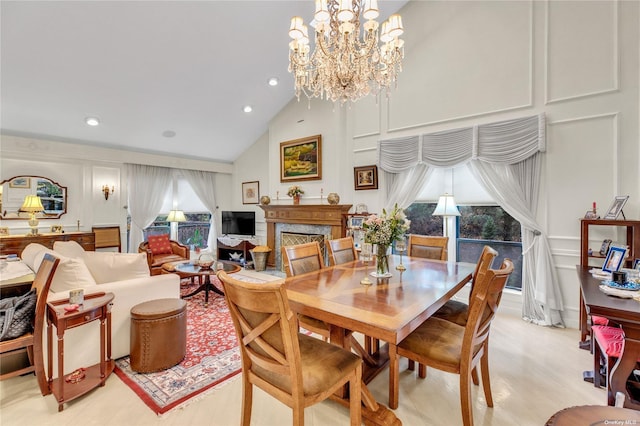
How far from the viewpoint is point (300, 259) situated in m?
2.54

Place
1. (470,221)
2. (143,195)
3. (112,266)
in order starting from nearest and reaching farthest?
(112,266), (470,221), (143,195)

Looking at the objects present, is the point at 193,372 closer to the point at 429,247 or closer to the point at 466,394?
the point at 466,394

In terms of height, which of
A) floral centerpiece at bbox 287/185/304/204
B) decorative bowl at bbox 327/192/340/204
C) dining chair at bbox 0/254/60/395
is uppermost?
floral centerpiece at bbox 287/185/304/204

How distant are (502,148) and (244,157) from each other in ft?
18.3

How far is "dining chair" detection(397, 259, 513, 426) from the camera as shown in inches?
60.8

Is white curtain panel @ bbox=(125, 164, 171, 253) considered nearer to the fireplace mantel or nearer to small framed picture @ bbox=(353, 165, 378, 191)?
the fireplace mantel

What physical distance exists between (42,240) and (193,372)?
4.31m

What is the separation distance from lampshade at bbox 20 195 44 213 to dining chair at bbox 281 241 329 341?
4854 mm

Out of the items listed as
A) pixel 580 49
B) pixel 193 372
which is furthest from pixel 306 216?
pixel 580 49

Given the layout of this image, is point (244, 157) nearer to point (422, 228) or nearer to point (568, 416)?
point (422, 228)

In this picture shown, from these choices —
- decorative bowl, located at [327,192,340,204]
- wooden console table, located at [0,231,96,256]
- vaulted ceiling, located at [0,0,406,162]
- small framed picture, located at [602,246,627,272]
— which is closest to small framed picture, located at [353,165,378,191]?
decorative bowl, located at [327,192,340,204]

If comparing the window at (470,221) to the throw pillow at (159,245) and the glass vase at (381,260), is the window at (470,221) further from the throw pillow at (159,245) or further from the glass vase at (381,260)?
the throw pillow at (159,245)

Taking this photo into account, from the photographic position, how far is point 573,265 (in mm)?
3236

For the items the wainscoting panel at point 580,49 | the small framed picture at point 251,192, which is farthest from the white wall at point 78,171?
the wainscoting panel at point 580,49
